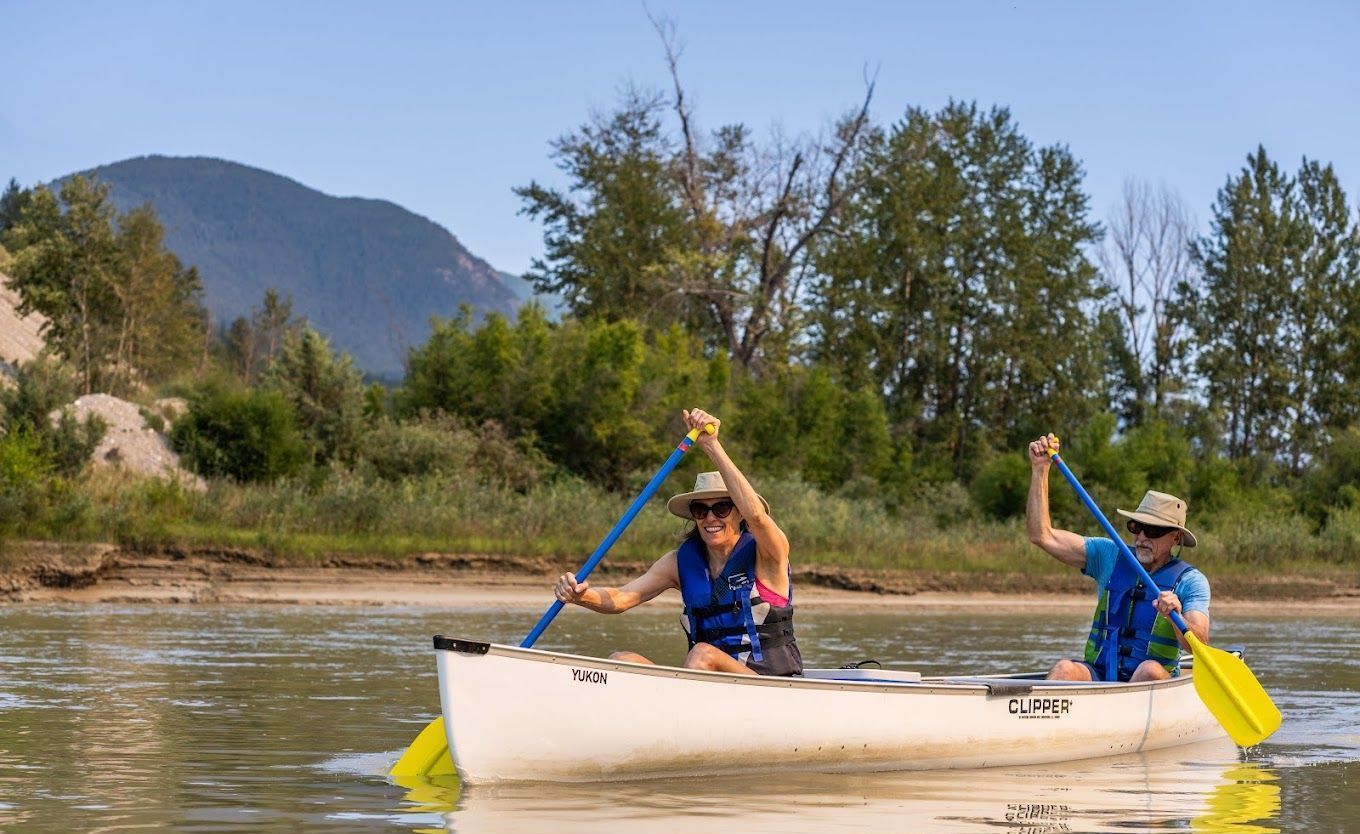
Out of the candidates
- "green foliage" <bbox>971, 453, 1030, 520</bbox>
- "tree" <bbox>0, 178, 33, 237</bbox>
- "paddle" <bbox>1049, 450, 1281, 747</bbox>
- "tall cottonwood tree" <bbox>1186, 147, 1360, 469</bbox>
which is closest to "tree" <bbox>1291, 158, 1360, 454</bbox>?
"tall cottonwood tree" <bbox>1186, 147, 1360, 469</bbox>

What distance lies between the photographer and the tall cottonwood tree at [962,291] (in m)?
45.7

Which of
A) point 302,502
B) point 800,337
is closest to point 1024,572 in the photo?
point 302,502

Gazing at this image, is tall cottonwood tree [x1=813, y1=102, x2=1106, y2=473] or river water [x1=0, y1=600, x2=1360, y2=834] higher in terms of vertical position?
tall cottonwood tree [x1=813, y1=102, x2=1106, y2=473]

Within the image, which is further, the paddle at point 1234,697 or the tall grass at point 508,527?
the tall grass at point 508,527

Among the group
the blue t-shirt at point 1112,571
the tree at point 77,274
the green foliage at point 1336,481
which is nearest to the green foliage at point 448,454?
the tree at point 77,274

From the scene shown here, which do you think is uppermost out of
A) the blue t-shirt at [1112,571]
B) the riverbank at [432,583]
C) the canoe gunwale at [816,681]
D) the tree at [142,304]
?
the tree at [142,304]

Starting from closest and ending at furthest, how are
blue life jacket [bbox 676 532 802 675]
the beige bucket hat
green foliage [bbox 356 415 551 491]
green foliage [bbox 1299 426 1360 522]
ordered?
blue life jacket [bbox 676 532 802 675]
the beige bucket hat
green foliage [bbox 356 415 551 491]
green foliage [bbox 1299 426 1360 522]

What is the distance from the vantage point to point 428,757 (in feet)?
32.2

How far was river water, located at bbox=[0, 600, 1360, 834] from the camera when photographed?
858 cm

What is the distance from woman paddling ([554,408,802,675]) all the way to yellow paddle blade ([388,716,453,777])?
39.0 inches

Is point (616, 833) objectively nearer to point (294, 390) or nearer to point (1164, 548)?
point (1164, 548)

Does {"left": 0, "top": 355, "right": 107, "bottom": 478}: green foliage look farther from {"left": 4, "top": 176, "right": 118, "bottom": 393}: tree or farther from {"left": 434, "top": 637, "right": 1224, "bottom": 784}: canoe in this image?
{"left": 434, "top": 637, "right": 1224, "bottom": 784}: canoe

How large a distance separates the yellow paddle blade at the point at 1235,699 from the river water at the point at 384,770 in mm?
205

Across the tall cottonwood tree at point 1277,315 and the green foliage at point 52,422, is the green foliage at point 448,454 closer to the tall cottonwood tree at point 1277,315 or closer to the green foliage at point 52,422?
the green foliage at point 52,422
